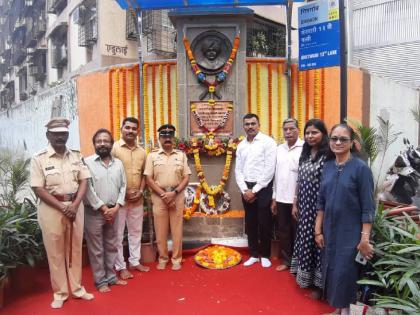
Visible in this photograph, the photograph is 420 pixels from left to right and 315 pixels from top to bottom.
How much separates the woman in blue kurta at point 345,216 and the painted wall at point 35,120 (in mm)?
6037

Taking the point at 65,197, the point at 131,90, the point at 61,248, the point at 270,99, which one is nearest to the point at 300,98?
the point at 270,99

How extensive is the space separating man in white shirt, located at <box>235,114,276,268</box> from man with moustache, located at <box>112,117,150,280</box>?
118 cm

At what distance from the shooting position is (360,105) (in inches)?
261

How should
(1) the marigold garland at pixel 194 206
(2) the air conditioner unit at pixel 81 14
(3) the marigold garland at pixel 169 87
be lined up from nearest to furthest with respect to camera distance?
(1) the marigold garland at pixel 194 206 < (3) the marigold garland at pixel 169 87 < (2) the air conditioner unit at pixel 81 14

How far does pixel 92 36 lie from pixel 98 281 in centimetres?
1150

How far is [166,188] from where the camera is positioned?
4.38m

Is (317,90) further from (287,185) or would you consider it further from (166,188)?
(166,188)

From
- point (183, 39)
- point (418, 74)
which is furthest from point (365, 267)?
point (418, 74)

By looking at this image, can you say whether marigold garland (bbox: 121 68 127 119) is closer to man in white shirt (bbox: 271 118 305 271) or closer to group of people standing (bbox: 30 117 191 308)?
group of people standing (bbox: 30 117 191 308)

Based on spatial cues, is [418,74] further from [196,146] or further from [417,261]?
[417,261]

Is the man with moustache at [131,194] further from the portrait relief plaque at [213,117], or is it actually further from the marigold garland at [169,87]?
the marigold garland at [169,87]

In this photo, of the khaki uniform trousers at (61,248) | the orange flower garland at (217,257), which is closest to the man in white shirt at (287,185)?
Answer: the orange flower garland at (217,257)

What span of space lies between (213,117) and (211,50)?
979mm

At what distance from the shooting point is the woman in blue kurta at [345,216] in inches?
115
